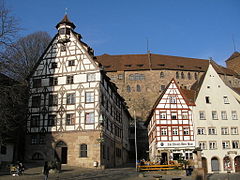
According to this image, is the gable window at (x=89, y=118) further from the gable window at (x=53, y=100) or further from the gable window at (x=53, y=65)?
the gable window at (x=53, y=65)

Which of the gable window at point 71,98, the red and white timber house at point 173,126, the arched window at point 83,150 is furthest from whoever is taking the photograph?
the red and white timber house at point 173,126

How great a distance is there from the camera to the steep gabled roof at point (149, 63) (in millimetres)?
70938

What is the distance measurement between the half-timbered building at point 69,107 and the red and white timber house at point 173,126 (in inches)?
253

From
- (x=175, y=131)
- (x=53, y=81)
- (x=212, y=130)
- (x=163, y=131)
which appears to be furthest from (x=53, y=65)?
(x=212, y=130)

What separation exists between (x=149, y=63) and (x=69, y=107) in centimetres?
4133

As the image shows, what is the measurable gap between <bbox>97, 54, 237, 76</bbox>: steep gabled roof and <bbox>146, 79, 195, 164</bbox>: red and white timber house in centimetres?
2975

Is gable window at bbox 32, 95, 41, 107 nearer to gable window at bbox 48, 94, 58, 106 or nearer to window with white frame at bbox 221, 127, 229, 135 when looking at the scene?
gable window at bbox 48, 94, 58, 106

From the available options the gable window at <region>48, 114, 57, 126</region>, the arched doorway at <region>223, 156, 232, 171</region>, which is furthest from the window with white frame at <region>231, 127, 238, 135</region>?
the gable window at <region>48, 114, 57, 126</region>

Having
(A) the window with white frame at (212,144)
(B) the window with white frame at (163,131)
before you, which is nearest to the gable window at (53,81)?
(B) the window with white frame at (163,131)

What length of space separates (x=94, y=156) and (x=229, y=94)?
2158 cm

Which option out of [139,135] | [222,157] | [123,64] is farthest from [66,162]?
[123,64]

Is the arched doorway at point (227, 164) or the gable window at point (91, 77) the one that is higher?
the gable window at point (91, 77)

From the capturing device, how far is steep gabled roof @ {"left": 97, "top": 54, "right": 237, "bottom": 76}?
70938 mm

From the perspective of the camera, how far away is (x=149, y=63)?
71875mm
